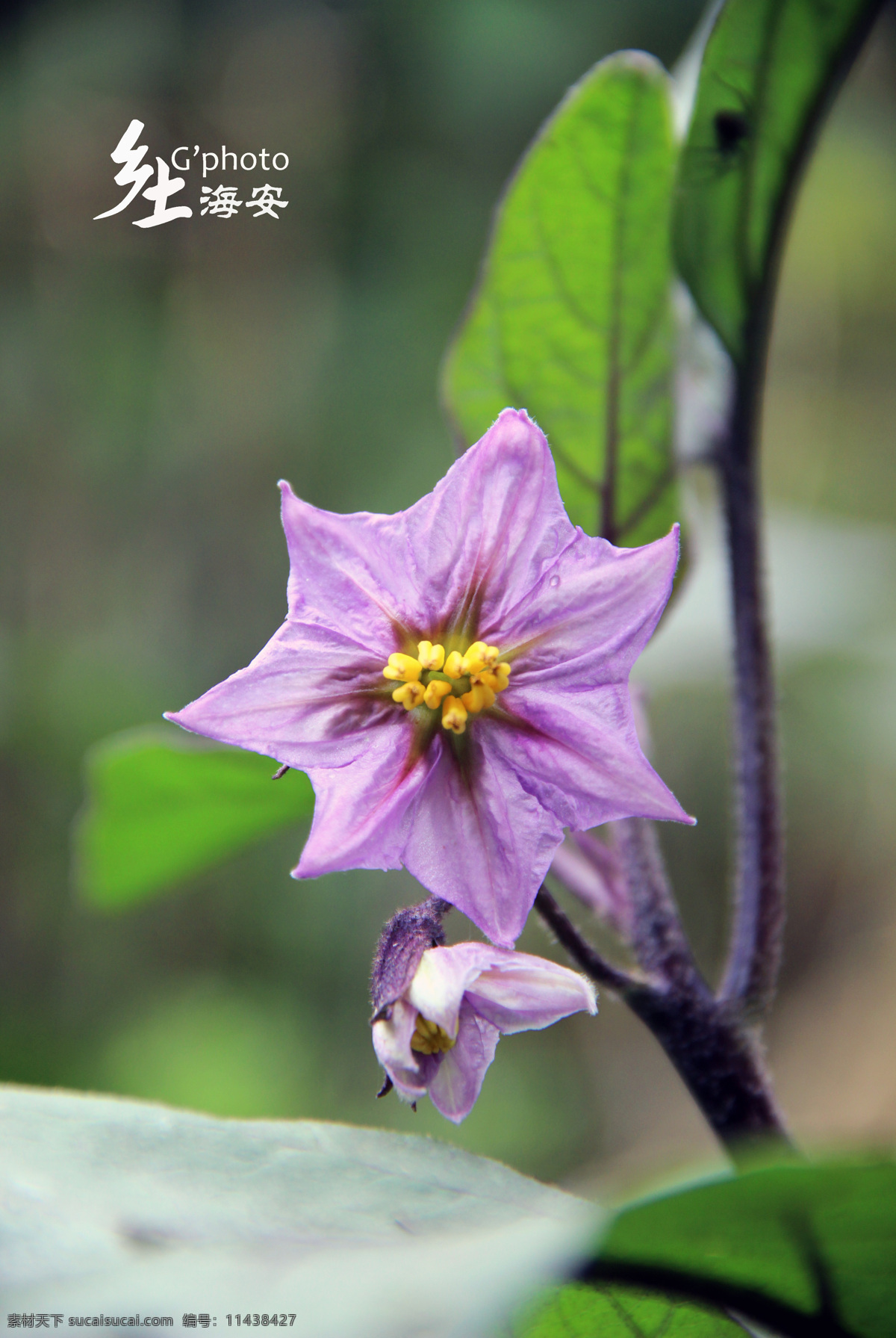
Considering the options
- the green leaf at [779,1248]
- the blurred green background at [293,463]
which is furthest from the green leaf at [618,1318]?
the blurred green background at [293,463]

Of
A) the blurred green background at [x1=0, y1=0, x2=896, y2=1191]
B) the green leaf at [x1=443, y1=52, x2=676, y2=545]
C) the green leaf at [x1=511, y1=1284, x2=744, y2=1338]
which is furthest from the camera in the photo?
the blurred green background at [x1=0, y1=0, x2=896, y2=1191]

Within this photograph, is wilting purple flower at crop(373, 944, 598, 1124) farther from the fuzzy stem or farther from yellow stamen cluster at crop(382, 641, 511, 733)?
yellow stamen cluster at crop(382, 641, 511, 733)

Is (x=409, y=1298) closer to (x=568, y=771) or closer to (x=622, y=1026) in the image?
(x=568, y=771)

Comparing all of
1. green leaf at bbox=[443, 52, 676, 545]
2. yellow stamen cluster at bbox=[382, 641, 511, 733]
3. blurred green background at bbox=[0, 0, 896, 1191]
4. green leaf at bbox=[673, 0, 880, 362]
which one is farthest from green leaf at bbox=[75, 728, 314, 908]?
blurred green background at bbox=[0, 0, 896, 1191]

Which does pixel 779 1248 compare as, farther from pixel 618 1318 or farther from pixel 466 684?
pixel 466 684

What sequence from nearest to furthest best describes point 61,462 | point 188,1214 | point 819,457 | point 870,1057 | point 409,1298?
point 409,1298 → point 188,1214 → point 870,1057 → point 819,457 → point 61,462

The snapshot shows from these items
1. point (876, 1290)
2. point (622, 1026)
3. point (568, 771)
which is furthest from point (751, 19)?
point (622, 1026)
